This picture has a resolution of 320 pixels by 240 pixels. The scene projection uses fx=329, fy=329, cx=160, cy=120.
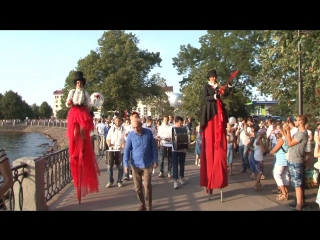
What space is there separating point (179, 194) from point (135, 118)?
103 inches

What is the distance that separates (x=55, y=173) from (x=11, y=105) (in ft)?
349

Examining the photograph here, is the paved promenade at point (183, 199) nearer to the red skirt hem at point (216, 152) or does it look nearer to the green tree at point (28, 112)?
the red skirt hem at point (216, 152)

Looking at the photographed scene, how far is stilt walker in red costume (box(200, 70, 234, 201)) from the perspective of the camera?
7336mm

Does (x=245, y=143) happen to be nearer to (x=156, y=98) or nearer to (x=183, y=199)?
(x=183, y=199)

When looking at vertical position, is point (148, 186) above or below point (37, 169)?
below

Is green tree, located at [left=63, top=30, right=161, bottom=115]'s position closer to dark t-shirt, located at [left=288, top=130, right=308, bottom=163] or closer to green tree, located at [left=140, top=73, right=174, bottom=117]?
green tree, located at [left=140, top=73, right=174, bottom=117]

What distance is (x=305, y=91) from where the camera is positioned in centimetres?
1600

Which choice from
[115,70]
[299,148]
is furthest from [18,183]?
[115,70]

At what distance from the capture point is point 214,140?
24.2 feet

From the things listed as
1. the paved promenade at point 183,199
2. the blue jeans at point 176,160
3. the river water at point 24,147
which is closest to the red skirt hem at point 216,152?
the paved promenade at point 183,199

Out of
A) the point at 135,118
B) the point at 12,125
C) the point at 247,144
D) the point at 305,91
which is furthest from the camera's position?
the point at 12,125

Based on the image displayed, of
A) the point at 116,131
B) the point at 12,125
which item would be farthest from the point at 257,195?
the point at 12,125

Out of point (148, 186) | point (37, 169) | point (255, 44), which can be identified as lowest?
point (148, 186)

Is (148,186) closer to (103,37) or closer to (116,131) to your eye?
(116,131)
